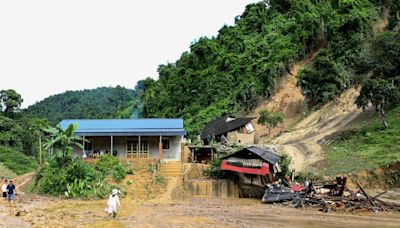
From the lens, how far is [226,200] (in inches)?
1043

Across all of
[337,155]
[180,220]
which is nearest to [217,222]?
[180,220]

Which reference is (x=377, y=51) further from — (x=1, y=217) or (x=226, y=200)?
A: (x=1, y=217)

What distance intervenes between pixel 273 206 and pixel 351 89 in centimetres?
2695

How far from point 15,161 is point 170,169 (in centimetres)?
2965

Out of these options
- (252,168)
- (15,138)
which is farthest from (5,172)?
(252,168)

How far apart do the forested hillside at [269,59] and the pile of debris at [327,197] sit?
19.3 m

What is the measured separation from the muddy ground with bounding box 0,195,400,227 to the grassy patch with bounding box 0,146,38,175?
87.2 ft

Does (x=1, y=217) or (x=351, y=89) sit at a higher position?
(x=351, y=89)

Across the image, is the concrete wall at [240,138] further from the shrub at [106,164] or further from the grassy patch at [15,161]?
the grassy patch at [15,161]

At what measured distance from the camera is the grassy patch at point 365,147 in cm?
2842

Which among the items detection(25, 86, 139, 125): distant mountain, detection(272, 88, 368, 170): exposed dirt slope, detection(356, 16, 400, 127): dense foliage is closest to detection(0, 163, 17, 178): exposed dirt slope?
detection(272, 88, 368, 170): exposed dirt slope

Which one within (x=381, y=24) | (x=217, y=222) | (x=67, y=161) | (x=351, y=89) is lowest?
(x=217, y=222)

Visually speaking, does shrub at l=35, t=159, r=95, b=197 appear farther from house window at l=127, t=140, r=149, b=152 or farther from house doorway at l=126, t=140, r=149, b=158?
house window at l=127, t=140, r=149, b=152

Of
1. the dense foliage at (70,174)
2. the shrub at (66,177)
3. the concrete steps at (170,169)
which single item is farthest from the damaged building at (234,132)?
the shrub at (66,177)
